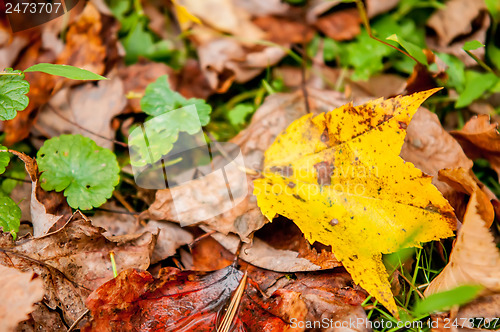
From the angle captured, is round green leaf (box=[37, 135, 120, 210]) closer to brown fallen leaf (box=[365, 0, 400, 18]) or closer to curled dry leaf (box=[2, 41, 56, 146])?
curled dry leaf (box=[2, 41, 56, 146])

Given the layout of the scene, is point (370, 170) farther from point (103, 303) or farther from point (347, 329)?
point (103, 303)

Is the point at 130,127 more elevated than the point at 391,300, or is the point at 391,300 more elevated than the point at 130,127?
the point at 130,127

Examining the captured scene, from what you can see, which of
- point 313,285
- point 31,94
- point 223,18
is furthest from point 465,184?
point 31,94

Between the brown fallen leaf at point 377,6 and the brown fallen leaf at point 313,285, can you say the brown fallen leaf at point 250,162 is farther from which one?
the brown fallen leaf at point 377,6

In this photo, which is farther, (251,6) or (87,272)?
(251,6)

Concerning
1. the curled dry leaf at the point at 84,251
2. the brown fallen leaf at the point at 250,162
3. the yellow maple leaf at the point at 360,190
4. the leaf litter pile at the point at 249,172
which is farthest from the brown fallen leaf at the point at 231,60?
the curled dry leaf at the point at 84,251

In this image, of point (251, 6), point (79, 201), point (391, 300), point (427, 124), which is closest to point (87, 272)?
point (79, 201)

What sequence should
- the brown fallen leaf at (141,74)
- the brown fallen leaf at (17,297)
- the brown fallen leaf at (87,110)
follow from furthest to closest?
the brown fallen leaf at (141,74), the brown fallen leaf at (87,110), the brown fallen leaf at (17,297)
